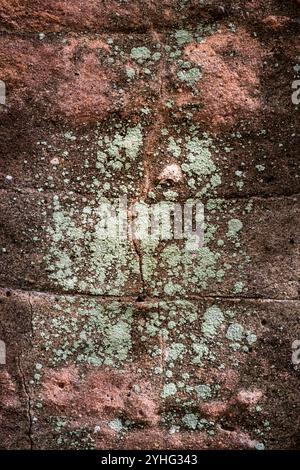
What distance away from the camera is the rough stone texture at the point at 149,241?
1.63m

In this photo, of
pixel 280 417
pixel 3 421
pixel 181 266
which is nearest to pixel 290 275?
pixel 181 266

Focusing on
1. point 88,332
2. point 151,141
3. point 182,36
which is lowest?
point 88,332

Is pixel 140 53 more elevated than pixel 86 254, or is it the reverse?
pixel 140 53

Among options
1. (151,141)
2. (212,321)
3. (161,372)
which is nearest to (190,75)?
(151,141)

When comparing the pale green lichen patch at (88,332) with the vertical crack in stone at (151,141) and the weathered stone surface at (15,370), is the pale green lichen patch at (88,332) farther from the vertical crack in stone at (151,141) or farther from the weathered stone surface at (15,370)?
the vertical crack in stone at (151,141)

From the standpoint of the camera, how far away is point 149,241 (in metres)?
1.68

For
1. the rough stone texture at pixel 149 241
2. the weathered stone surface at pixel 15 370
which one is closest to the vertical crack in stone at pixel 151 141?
the rough stone texture at pixel 149 241

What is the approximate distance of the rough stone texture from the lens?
163 cm

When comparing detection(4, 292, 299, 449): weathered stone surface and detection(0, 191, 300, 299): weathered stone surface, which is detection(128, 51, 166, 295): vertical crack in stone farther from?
detection(4, 292, 299, 449): weathered stone surface

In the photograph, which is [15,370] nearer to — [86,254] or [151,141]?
[86,254]

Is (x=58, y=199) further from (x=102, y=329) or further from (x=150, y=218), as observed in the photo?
(x=102, y=329)

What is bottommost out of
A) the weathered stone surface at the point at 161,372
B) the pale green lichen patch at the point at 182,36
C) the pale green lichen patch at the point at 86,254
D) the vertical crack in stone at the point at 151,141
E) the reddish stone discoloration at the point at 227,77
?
the weathered stone surface at the point at 161,372

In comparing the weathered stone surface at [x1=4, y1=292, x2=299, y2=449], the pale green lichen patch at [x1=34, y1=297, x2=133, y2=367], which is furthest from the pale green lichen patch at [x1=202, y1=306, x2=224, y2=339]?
the pale green lichen patch at [x1=34, y1=297, x2=133, y2=367]

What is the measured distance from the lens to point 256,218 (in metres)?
1.65
